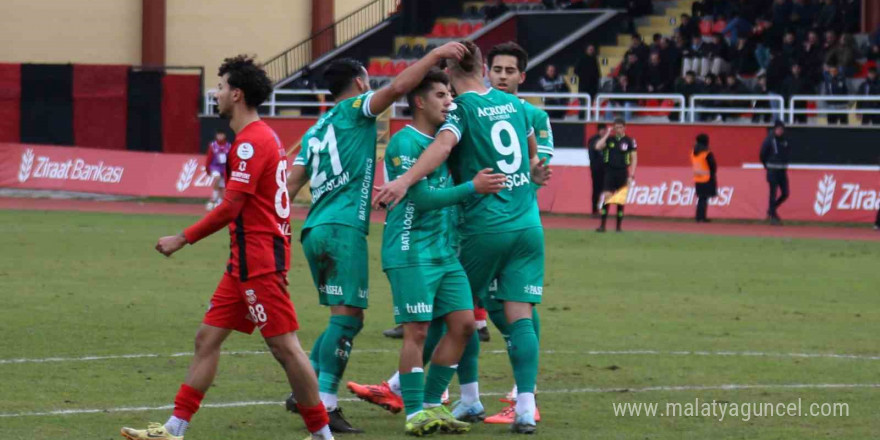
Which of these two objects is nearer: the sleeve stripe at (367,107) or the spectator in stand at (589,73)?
the sleeve stripe at (367,107)

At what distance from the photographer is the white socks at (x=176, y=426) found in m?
7.66

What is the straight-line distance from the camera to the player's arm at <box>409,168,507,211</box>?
26.5 feet

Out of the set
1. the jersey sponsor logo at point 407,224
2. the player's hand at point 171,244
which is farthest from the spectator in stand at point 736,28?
the player's hand at point 171,244

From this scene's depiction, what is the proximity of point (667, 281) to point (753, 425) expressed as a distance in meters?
9.62

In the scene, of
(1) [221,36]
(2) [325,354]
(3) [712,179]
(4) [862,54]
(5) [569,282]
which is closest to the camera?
(2) [325,354]

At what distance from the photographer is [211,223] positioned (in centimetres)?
740

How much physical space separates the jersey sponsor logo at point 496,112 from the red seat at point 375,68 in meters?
34.5

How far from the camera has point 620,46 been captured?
134 feet

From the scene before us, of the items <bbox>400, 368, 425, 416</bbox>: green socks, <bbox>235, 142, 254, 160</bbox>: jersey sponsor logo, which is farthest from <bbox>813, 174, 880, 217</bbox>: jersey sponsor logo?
<bbox>235, 142, 254, 160</bbox>: jersey sponsor logo

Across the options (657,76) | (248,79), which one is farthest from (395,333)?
(657,76)

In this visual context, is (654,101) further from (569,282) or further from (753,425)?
(753,425)

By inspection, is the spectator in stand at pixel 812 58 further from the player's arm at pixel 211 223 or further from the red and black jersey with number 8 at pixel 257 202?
the player's arm at pixel 211 223

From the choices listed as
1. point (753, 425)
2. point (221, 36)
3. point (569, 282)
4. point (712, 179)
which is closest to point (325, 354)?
point (753, 425)

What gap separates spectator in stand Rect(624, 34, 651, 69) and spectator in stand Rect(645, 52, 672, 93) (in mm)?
358
